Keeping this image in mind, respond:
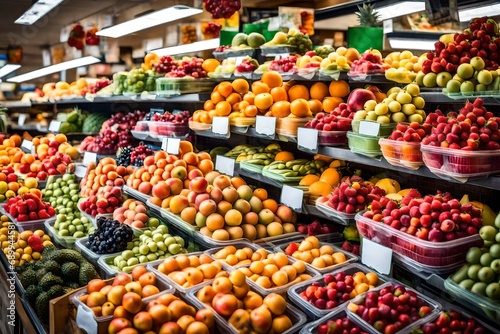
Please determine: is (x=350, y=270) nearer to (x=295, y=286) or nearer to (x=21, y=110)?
(x=295, y=286)

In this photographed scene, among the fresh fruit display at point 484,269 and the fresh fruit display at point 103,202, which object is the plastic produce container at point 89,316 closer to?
the fresh fruit display at point 484,269

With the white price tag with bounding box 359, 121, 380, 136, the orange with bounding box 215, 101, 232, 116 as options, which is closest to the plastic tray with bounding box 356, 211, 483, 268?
the white price tag with bounding box 359, 121, 380, 136

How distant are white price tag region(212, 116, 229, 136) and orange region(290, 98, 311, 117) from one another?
0.60m

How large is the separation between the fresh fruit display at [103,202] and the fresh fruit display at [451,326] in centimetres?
278

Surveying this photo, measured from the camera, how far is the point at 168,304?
230 cm

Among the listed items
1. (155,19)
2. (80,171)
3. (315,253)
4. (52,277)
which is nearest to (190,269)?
(315,253)

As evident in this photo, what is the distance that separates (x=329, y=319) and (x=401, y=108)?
1272 millimetres

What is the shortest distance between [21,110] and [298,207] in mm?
8458

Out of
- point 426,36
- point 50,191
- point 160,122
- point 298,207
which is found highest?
point 426,36

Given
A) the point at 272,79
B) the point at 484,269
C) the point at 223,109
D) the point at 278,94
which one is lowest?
the point at 484,269

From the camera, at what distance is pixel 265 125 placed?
340 cm

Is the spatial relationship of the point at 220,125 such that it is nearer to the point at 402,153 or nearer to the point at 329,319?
the point at 402,153

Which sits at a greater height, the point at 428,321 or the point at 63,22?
the point at 63,22

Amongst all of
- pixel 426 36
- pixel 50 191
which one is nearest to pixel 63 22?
pixel 50 191
